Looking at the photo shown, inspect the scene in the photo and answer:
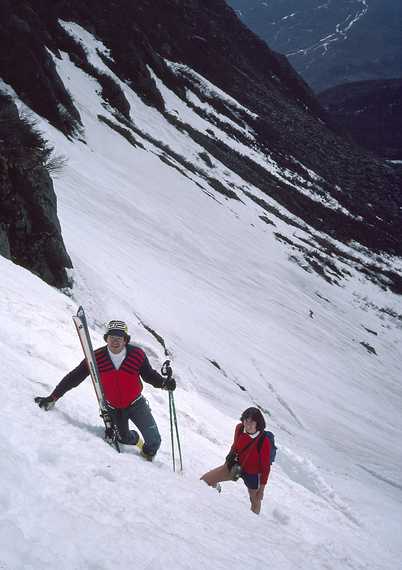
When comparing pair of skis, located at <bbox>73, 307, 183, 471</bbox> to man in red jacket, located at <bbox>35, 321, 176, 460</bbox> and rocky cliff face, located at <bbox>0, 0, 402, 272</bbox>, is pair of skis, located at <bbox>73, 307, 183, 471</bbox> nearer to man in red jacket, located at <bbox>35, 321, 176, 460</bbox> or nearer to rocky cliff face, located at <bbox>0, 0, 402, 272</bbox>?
man in red jacket, located at <bbox>35, 321, 176, 460</bbox>

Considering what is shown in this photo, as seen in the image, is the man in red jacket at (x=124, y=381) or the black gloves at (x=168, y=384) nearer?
the man in red jacket at (x=124, y=381)

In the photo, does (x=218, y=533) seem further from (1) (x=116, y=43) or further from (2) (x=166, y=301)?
(1) (x=116, y=43)

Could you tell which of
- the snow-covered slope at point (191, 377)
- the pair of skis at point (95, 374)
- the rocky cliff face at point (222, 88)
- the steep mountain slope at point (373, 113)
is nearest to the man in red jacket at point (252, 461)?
the snow-covered slope at point (191, 377)

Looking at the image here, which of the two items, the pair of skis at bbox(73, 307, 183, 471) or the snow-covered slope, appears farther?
Result: the pair of skis at bbox(73, 307, 183, 471)

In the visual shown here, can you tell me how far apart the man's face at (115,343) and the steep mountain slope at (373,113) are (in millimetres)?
111716

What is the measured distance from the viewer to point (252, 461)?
5.30 metres

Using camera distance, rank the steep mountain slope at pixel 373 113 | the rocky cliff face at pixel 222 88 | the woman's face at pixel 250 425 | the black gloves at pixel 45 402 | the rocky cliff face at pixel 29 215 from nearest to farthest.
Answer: the black gloves at pixel 45 402, the woman's face at pixel 250 425, the rocky cliff face at pixel 29 215, the rocky cliff face at pixel 222 88, the steep mountain slope at pixel 373 113

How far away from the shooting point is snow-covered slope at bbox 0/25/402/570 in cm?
310

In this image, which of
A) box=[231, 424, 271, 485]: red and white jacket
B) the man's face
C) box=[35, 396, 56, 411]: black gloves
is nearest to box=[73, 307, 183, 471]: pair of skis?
the man's face

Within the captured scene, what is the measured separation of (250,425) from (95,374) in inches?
74.8

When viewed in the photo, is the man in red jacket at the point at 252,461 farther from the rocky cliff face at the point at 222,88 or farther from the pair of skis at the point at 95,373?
the rocky cliff face at the point at 222,88

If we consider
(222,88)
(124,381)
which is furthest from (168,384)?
(222,88)

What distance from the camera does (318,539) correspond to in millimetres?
5797

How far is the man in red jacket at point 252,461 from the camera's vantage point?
5199 millimetres
